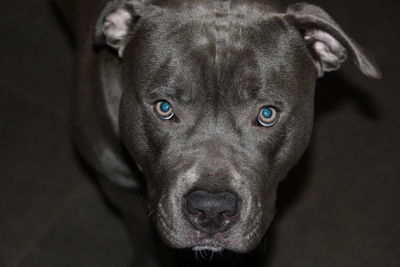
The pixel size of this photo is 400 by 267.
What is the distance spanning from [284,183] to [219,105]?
152 cm

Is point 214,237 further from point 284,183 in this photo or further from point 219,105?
point 284,183

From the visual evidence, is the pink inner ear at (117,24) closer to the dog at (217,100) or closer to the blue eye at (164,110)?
the dog at (217,100)

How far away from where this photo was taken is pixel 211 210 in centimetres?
279

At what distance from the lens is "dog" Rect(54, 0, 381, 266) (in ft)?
9.46

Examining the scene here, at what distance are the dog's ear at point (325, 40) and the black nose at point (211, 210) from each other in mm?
809

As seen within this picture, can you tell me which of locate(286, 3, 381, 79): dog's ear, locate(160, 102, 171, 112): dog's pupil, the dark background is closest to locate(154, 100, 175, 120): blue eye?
locate(160, 102, 171, 112): dog's pupil

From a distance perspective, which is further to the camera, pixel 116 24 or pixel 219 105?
pixel 116 24

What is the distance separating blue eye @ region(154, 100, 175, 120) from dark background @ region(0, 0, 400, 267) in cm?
148

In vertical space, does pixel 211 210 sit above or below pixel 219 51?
below

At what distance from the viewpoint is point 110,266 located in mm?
4188

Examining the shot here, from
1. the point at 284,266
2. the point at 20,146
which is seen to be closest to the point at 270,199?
the point at 284,266

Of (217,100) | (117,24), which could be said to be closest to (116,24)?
(117,24)

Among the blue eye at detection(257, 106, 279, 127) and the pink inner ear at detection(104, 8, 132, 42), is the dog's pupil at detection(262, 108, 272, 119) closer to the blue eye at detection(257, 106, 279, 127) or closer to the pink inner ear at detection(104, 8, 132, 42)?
the blue eye at detection(257, 106, 279, 127)

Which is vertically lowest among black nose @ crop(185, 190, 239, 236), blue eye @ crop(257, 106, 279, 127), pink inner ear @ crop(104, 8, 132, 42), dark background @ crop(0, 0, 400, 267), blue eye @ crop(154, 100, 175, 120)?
dark background @ crop(0, 0, 400, 267)
